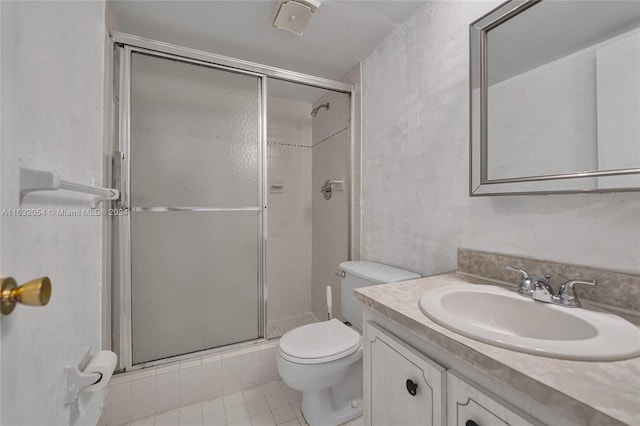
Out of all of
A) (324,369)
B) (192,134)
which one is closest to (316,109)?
(192,134)

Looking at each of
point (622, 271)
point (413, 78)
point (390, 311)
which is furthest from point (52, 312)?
point (413, 78)

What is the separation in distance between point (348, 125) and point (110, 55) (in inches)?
58.8

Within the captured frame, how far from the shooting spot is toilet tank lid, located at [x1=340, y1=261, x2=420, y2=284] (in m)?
1.36

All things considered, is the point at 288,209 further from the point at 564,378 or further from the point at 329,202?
the point at 564,378

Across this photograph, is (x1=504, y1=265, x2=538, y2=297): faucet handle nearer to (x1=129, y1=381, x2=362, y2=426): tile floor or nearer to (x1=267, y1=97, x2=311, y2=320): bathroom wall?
(x1=129, y1=381, x2=362, y2=426): tile floor

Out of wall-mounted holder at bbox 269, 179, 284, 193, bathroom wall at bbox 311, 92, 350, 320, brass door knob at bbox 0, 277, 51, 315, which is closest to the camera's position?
brass door knob at bbox 0, 277, 51, 315

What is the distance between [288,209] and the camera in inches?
103

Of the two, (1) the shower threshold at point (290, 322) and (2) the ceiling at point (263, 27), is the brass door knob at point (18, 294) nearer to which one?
(2) the ceiling at point (263, 27)

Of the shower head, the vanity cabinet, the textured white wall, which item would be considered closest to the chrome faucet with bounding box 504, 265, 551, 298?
the textured white wall

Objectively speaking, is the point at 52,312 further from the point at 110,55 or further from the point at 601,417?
the point at 110,55

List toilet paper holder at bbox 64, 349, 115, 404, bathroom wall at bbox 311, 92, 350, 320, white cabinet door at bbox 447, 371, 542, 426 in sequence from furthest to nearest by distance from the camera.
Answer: bathroom wall at bbox 311, 92, 350, 320
toilet paper holder at bbox 64, 349, 115, 404
white cabinet door at bbox 447, 371, 542, 426

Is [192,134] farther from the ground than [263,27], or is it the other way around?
[263,27]

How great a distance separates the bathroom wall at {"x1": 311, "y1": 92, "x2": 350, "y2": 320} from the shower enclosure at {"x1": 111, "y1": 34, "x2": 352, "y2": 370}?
0.60 m

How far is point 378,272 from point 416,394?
79 cm
